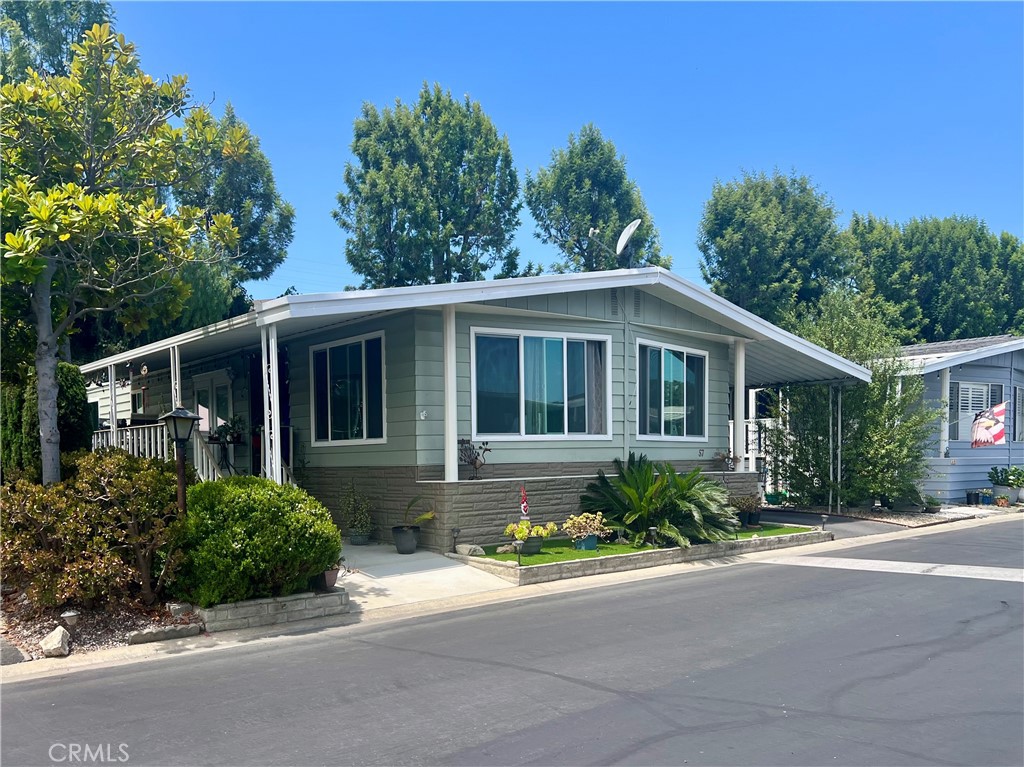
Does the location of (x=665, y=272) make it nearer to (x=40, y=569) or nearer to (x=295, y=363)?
(x=295, y=363)

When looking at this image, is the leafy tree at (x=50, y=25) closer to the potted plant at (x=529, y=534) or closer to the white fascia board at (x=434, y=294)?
the white fascia board at (x=434, y=294)

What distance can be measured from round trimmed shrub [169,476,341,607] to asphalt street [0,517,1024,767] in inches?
32.1

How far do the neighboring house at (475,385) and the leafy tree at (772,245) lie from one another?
49.1 ft

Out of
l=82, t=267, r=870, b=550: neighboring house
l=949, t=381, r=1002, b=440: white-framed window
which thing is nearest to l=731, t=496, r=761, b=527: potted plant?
l=82, t=267, r=870, b=550: neighboring house

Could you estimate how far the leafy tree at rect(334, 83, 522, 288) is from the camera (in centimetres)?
2959

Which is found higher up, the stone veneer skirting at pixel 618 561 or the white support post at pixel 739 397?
the white support post at pixel 739 397

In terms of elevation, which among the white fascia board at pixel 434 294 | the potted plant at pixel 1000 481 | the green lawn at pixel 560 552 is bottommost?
the potted plant at pixel 1000 481

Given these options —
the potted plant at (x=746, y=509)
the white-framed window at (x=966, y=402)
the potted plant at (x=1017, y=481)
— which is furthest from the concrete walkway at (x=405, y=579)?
the potted plant at (x=1017, y=481)

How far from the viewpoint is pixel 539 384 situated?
13117 mm

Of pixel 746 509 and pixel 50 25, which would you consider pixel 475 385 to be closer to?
pixel 746 509

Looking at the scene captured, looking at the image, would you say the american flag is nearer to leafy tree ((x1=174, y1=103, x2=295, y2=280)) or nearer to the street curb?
the street curb

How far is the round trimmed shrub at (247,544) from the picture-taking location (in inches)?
313

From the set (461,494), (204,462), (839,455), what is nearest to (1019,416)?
(839,455)

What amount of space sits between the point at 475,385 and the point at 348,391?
2280mm
